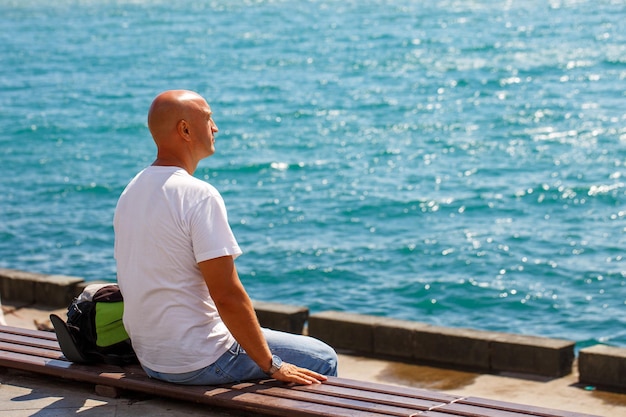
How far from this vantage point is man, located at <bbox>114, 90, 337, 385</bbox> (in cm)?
496

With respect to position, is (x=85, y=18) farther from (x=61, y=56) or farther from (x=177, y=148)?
(x=177, y=148)

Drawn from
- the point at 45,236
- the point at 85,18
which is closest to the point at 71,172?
the point at 45,236

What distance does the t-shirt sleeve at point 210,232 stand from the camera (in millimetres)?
4934

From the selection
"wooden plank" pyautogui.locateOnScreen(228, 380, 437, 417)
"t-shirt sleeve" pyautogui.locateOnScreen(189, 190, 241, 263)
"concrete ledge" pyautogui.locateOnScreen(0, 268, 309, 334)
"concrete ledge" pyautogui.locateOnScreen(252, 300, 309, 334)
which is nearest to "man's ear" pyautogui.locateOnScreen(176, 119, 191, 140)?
"t-shirt sleeve" pyautogui.locateOnScreen(189, 190, 241, 263)

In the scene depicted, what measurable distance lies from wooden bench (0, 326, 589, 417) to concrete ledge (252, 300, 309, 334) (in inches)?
188

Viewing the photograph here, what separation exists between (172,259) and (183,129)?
602mm

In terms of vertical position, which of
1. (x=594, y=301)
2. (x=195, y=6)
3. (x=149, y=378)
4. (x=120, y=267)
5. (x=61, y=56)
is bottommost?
(x=594, y=301)

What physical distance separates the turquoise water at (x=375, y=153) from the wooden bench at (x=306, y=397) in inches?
371

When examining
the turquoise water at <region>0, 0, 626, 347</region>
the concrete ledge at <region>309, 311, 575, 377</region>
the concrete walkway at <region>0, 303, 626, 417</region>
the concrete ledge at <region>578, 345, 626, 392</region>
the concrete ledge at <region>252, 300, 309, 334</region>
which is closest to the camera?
the concrete walkway at <region>0, 303, 626, 417</region>

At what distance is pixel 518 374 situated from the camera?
9391 mm

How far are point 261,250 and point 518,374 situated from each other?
10608 millimetres

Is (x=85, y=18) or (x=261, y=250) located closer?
(x=261, y=250)

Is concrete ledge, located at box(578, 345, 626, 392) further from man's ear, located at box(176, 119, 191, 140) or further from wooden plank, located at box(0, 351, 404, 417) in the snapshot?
man's ear, located at box(176, 119, 191, 140)

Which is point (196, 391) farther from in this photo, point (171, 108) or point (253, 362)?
point (171, 108)
